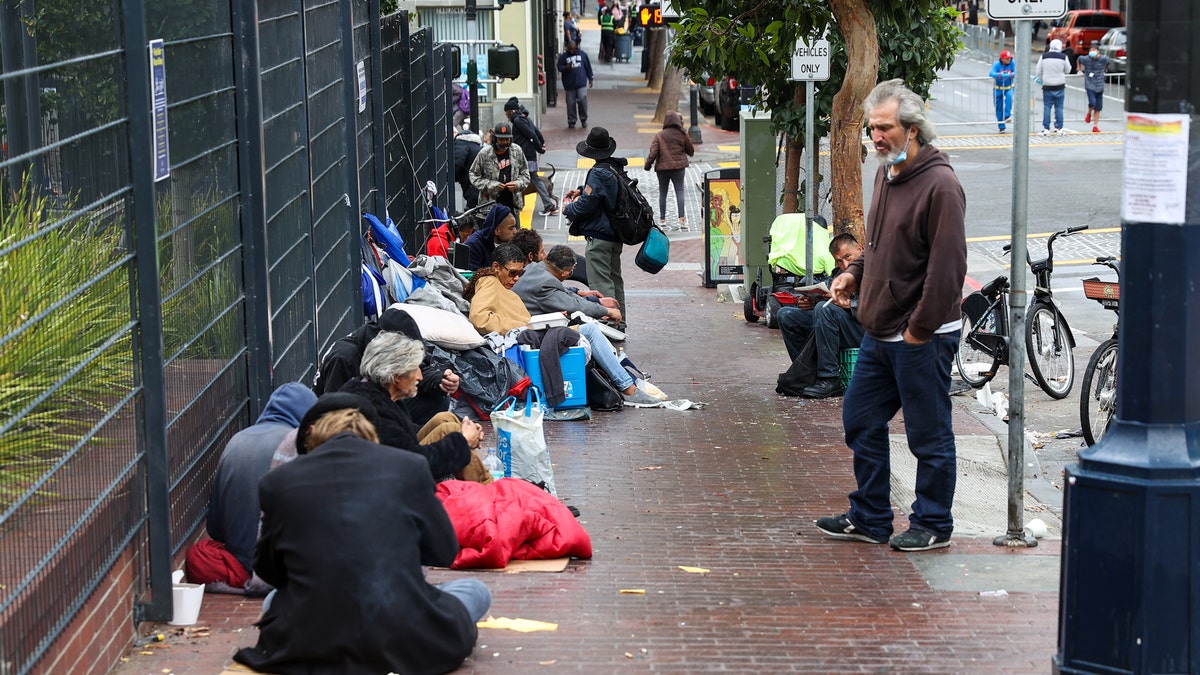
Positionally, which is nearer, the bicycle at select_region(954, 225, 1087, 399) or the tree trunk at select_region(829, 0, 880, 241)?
the bicycle at select_region(954, 225, 1087, 399)

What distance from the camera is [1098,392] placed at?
31.7 ft

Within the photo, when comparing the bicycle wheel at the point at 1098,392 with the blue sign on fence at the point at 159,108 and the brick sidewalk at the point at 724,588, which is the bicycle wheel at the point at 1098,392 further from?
the blue sign on fence at the point at 159,108

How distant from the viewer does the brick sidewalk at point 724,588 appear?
5531mm

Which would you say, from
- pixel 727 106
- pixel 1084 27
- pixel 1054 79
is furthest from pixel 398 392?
pixel 1084 27

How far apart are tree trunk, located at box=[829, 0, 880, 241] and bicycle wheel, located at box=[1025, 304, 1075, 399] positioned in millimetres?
2261

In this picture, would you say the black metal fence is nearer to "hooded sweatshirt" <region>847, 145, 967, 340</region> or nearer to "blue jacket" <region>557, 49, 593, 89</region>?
"hooded sweatshirt" <region>847, 145, 967, 340</region>

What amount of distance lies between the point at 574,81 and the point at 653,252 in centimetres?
2097

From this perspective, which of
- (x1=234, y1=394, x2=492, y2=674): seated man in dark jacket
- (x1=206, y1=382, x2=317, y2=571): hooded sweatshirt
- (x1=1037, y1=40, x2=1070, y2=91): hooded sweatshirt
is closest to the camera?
(x1=234, y1=394, x2=492, y2=674): seated man in dark jacket

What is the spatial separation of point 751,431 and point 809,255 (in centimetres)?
322

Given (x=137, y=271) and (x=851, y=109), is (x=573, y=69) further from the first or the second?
(x=137, y=271)

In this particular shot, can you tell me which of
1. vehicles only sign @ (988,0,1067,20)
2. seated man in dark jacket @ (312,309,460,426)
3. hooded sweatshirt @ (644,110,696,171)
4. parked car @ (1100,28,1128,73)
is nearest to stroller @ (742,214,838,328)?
seated man in dark jacket @ (312,309,460,426)

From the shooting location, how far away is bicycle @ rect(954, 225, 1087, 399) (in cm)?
1135

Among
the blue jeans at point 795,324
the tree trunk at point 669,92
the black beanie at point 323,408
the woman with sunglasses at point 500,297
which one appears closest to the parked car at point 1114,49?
the tree trunk at point 669,92

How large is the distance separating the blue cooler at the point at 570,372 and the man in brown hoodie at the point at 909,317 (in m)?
3.41
